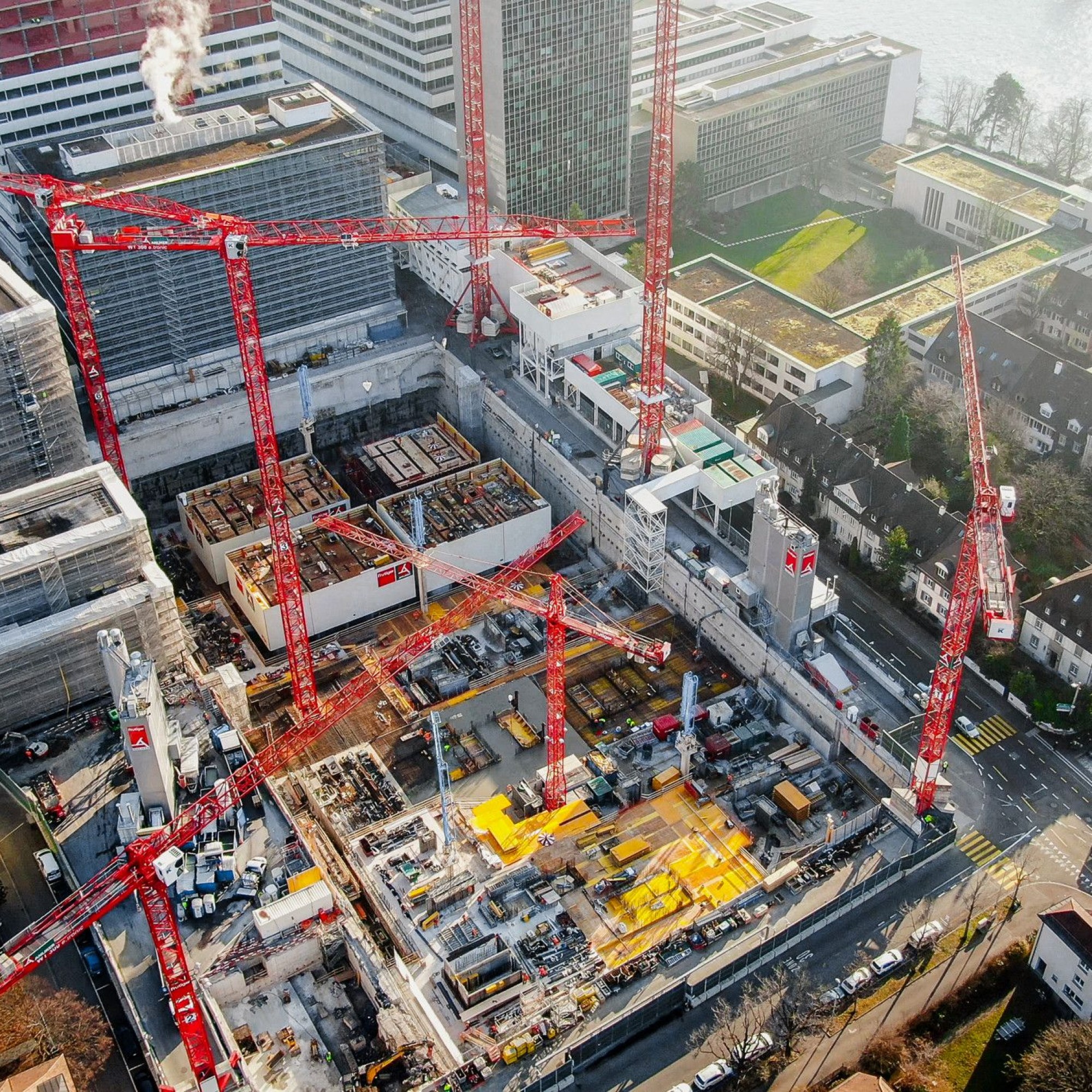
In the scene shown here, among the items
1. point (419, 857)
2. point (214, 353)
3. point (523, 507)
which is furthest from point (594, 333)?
point (419, 857)

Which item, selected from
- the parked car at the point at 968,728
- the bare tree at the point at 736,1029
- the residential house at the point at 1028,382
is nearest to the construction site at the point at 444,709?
the bare tree at the point at 736,1029

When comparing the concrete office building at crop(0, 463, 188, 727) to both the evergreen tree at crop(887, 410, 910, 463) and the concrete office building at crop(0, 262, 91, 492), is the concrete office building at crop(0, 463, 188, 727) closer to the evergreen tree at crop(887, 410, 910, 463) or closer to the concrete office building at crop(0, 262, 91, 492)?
the concrete office building at crop(0, 262, 91, 492)

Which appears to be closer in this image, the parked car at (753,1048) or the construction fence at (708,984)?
the parked car at (753,1048)

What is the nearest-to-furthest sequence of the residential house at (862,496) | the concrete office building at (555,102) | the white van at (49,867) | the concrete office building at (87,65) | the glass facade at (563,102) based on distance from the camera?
1. the white van at (49,867)
2. the residential house at (862,496)
3. the concrete office building at (87,65)
4. the concrete office building at (555,102)
5. the glass facade at (563,102)

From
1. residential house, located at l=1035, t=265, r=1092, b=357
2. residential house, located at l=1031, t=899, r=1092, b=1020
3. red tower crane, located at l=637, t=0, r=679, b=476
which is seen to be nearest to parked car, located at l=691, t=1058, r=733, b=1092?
residential house, located at l=1031, t=899, r=1092, b=1020

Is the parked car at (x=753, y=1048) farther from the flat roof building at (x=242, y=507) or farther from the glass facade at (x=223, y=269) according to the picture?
the glass facade at (x=223, y=269)

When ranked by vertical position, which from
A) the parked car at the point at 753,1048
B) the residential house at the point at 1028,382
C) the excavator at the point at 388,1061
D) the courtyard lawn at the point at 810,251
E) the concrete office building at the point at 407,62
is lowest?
the excavator at the point at 388,1061

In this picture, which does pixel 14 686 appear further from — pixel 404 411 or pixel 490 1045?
pixel 404 411

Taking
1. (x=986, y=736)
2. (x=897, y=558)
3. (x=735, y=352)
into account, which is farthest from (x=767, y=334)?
(x=986, y=736)

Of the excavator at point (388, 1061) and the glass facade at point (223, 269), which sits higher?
the glass facade at point (223, 269)
